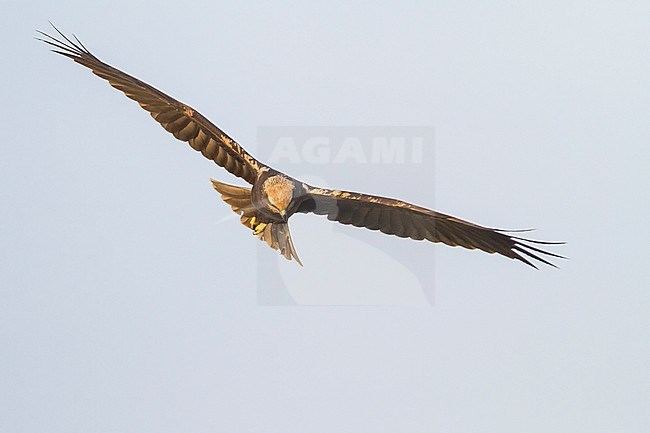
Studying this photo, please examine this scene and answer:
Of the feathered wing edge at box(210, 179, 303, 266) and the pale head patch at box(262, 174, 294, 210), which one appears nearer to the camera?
the pale head patch at box(262, 174, 294, 210)

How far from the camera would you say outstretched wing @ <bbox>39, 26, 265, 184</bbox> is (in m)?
12.3

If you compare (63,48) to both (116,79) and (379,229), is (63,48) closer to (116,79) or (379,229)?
(116,79)

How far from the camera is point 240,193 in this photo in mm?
12367

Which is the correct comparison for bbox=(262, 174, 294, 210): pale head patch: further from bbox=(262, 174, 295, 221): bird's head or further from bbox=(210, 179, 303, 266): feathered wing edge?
bbox=(210, 179, 303, 266): feathered wing edge

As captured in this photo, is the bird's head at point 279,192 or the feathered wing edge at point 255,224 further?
the feathered wing edge at point 255,224

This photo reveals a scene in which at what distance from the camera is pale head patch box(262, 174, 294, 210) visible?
11.6 metres

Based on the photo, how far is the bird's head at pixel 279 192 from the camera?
38.1 ft

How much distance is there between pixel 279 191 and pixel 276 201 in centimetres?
11

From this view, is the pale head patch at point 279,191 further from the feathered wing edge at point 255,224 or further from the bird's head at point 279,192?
the feathered wing edge at point 255,224

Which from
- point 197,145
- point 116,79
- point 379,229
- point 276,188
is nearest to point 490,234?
point 379,229

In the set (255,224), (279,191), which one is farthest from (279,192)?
(255,224)

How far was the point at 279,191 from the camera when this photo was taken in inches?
457

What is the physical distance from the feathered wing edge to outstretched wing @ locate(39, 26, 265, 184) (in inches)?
8.9

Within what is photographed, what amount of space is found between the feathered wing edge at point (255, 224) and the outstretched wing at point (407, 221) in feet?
1.20
